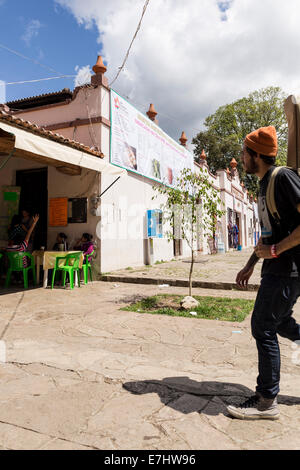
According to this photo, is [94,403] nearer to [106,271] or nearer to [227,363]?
[227,363]

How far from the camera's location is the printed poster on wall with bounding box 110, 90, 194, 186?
9961 mm

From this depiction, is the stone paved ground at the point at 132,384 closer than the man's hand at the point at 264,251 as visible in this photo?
Yes

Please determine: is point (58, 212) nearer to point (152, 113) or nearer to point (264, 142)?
point (152, 113)

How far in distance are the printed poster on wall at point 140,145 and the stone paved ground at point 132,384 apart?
659 centimetres

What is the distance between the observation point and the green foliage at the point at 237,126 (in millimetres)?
31625

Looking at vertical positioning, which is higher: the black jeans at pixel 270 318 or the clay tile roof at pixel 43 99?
the clay tile roof at pixel 43 99

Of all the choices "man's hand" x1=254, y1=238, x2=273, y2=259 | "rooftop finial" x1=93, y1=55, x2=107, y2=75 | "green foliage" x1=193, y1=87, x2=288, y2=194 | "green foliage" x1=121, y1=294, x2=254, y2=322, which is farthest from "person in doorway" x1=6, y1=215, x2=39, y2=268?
"green foliage" x1=193, y1=87, x2=288, y2=194

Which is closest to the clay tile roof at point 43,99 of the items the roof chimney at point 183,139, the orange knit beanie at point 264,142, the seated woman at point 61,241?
the seated woman at point 61,241

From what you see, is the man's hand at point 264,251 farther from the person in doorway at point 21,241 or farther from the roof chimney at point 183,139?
the roof chimney at point 183,139

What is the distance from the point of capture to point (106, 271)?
919 cm

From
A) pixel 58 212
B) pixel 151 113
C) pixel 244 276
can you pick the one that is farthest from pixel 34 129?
pixel 151 113

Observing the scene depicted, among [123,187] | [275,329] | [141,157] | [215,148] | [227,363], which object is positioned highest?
[215,148]

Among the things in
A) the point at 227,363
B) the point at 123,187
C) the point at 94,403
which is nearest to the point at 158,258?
the point at 123,187

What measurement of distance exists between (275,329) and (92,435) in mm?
1271
